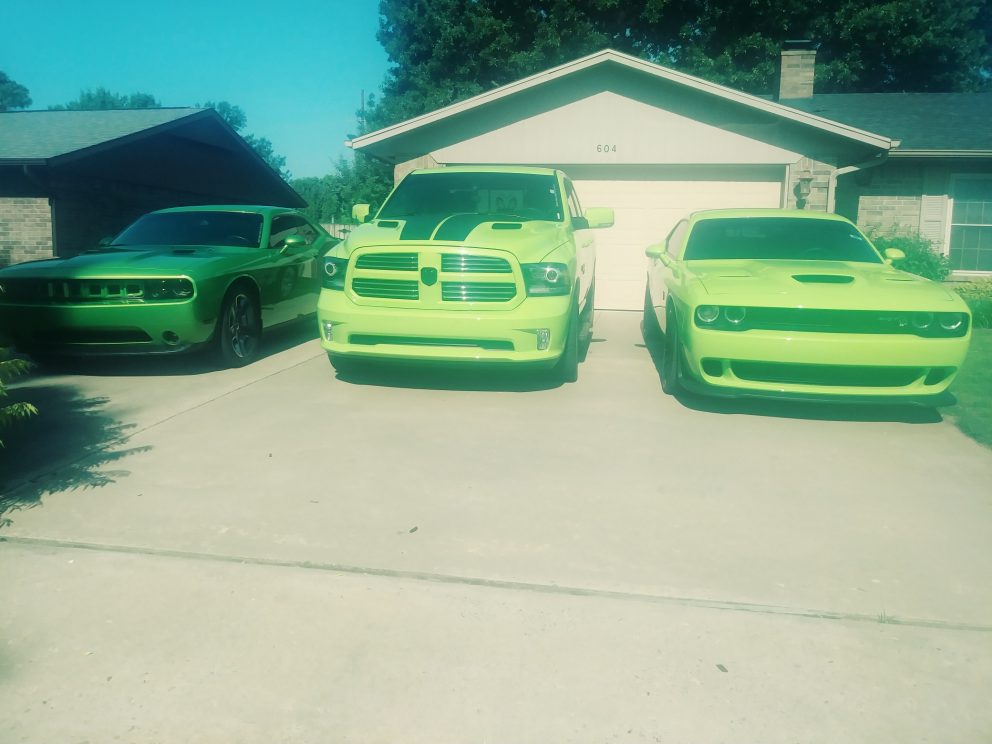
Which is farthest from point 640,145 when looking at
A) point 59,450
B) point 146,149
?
point 59,450

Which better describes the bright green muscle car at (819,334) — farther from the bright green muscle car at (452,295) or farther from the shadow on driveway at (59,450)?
the shadow on driveway at (59,450)

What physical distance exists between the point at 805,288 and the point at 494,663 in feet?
13.2

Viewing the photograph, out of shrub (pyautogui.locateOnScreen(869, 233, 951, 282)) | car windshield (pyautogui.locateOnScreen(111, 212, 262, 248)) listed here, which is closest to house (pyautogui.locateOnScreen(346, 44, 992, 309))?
shrub (pyautogui.locateOnScreen(869, 233, 951, 282))

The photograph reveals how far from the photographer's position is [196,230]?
8.57 meters

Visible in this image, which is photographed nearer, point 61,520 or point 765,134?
point 61,520

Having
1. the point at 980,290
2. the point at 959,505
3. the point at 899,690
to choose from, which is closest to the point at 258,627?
the point at 899,690

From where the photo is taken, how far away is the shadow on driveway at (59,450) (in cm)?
432

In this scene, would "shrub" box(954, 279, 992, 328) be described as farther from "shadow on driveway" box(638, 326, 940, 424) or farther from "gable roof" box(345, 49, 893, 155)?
"shadow on driveway" box(638, 326, 940, 424)

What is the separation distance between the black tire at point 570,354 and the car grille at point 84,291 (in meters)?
3.61

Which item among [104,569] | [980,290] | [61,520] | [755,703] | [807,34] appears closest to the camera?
[755,703]

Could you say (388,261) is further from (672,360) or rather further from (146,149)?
(146,149)

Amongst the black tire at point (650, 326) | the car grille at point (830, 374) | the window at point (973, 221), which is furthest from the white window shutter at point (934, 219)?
the car grille at point (830, 374)

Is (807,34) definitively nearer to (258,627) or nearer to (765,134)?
(765,134)

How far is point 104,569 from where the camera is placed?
3391 mm
